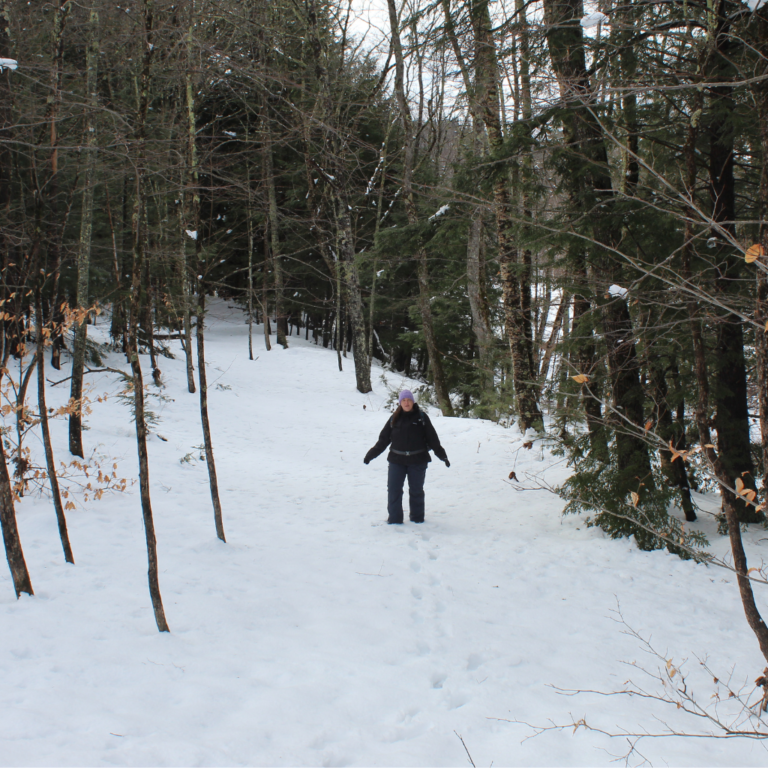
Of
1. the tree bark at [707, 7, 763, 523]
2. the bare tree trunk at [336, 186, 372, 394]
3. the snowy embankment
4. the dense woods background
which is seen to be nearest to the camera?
the snowy embankment

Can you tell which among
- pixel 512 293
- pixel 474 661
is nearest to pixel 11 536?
pixel 474 661

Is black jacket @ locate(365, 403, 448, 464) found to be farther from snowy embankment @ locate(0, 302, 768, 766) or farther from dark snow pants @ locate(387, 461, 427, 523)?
snowy embankment @ locate(0, 302, 768, 766)

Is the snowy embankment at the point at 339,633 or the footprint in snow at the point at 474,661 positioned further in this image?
the footprint in snow at the point at 474,661

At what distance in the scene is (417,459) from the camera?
6.66 meters

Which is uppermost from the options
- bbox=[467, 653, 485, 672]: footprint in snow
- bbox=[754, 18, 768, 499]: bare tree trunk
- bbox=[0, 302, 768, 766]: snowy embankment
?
bbox=[754, 18, 768, 499]: bare tree trunk

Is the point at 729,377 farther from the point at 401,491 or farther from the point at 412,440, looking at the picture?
the point at 401,491

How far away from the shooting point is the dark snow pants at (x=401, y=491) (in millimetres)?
6586

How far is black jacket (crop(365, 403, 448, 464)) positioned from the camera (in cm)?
664

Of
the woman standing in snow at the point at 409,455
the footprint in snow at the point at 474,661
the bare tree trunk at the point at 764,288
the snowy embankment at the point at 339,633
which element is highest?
the bare tree trunk at the point at 764,288

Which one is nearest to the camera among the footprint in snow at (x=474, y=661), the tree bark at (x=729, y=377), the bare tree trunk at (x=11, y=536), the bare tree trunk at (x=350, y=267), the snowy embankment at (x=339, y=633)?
the snowy embankment at (x=339, y=633)

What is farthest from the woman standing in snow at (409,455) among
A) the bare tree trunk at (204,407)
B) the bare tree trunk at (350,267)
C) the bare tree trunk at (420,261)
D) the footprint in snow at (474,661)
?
the bare tree trunk at (350,267)

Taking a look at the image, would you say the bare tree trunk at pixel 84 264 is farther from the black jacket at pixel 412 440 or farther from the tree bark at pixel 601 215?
the tree bark at pixel 601 215

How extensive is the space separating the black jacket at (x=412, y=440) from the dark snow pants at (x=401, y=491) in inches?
3.6

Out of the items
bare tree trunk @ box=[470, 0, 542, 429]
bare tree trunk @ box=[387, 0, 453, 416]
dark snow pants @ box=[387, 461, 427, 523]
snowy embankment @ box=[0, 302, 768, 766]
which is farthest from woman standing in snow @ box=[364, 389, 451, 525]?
bare tree trunk @ box=[387, 0, 453, 416]
